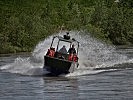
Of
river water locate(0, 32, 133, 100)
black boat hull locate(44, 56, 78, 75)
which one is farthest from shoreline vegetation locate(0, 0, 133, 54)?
black boat hull locate(44, 56, 78, 75)

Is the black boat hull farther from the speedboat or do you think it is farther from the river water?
the river water

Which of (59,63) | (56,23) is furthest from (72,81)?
(56,23)

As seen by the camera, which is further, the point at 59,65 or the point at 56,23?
the point at 56,23

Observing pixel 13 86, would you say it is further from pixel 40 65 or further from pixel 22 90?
pixel 40 65

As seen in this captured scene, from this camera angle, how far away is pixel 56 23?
120m

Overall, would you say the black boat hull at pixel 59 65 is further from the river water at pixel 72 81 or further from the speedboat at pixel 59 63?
the river water at pixel 72 81

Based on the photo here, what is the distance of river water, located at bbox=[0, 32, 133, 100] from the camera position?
2997 cm

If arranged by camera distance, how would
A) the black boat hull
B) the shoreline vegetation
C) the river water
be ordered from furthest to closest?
the shoreline vegetation → the black boat hull → the river water

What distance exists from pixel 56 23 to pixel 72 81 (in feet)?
273

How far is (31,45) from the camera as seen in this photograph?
88812mm

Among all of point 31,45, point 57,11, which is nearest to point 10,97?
point 31,45

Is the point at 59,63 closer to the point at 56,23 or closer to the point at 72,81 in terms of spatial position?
the point at 72,81

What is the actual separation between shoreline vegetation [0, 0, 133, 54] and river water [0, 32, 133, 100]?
104 ft

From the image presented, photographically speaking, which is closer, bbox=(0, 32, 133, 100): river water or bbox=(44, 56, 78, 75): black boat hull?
bbox=(0, 32, 133, 100): river water
